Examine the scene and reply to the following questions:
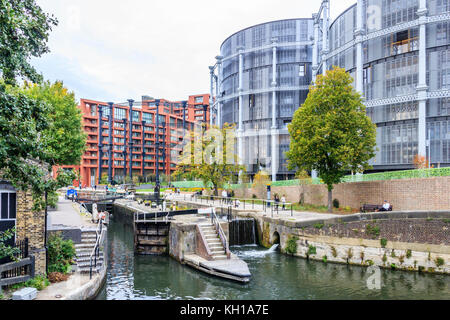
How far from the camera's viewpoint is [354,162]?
29.0m

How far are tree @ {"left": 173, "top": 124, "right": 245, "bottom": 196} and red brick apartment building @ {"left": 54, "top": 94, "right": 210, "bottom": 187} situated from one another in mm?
57232

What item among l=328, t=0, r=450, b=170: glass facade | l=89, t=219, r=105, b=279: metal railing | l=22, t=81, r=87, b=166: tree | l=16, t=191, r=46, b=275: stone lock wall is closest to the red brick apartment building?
l=328, t=0, r=450, b=170: glass facade

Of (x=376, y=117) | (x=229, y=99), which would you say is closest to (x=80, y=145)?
(x=376, y=117)

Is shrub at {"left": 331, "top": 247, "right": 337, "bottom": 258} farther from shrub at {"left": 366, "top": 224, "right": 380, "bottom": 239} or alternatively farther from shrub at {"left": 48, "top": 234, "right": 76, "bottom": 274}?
shrub at {"left": 48, "top": 234, "right": 76, "bottom": 274}

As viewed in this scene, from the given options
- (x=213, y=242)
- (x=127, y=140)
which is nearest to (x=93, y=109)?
(x=127, y=140)

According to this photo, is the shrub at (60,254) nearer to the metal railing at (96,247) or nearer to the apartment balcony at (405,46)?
the metal railing at (96,247)

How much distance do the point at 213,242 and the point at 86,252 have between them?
24.8ft

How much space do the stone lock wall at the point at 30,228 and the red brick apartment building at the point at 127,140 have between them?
88.1m

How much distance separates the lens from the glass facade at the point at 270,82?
70.1 meters

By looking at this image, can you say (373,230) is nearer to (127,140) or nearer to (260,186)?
(260,186)

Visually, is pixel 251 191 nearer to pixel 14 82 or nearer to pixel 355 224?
pixel 355 224

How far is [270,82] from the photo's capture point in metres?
71.4

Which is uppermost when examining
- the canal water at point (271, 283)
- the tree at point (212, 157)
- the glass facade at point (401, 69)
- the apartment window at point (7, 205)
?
the glass facade at point (401, 69)

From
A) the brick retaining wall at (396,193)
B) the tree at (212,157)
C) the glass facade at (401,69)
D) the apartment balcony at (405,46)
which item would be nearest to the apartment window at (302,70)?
the glass facade at (401,69)
